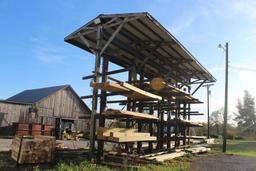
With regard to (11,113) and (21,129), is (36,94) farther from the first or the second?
(21,129)

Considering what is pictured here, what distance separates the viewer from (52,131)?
36250mm

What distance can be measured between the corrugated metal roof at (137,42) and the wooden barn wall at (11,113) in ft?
82.0

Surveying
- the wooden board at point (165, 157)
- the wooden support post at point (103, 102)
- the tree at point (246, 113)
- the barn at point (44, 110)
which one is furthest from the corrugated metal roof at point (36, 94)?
the tree at point (246, 113)

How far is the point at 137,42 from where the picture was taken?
1456 centimetres

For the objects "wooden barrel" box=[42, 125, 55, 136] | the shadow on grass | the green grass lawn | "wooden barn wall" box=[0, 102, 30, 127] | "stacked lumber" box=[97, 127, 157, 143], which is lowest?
the green grass lawn

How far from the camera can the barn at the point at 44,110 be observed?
123 ft

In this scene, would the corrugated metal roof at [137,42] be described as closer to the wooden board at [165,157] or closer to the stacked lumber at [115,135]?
the stacked lumber at [115,135]

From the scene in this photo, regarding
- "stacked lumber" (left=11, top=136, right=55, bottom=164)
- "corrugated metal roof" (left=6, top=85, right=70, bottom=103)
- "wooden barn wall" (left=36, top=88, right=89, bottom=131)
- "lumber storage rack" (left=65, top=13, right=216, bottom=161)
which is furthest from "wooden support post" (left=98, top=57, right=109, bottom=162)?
"corrugated metal roof" (left=6, top=85, right=70, bottom=103)

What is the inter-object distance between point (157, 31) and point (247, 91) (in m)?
89.5

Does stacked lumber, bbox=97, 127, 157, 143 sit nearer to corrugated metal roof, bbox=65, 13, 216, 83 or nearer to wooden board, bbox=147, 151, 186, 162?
wooden board, bbox=147, 151, 186, 162

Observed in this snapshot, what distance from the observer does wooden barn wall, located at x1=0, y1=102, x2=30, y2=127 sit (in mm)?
37781

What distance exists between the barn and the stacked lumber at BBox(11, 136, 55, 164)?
907 inches

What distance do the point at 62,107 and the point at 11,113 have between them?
7.28m

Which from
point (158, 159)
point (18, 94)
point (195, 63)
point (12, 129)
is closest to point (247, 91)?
point (18, 94)
